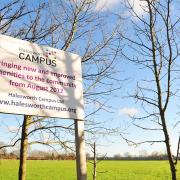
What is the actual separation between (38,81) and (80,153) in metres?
1.40

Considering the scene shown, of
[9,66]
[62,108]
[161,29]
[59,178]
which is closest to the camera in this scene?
[9,66]

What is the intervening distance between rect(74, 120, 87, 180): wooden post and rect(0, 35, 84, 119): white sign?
0.70 ft

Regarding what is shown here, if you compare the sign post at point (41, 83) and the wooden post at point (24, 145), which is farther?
the wooden post at point (24, 145)

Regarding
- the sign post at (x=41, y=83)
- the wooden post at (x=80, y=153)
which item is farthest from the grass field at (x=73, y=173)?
the sign post at (x=41, y=83)

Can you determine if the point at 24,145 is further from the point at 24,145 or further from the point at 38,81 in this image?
the point at 38,81

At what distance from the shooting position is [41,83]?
232 inches

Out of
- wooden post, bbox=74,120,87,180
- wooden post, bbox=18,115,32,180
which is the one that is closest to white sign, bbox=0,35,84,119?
wooden post, bbox=74,120,87,180

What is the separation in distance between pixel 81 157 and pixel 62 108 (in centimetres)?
88

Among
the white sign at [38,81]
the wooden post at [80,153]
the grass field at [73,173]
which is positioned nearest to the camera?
the white sign at [38,81]

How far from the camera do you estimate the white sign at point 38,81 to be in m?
5.52

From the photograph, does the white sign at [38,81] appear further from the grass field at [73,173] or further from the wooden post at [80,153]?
the grass field at [73,173]

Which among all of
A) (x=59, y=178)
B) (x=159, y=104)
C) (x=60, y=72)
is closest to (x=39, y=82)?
(x=60, y=72)

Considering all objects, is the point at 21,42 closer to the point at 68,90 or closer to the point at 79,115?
the point at 68,90

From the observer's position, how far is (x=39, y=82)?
5.88 meters
